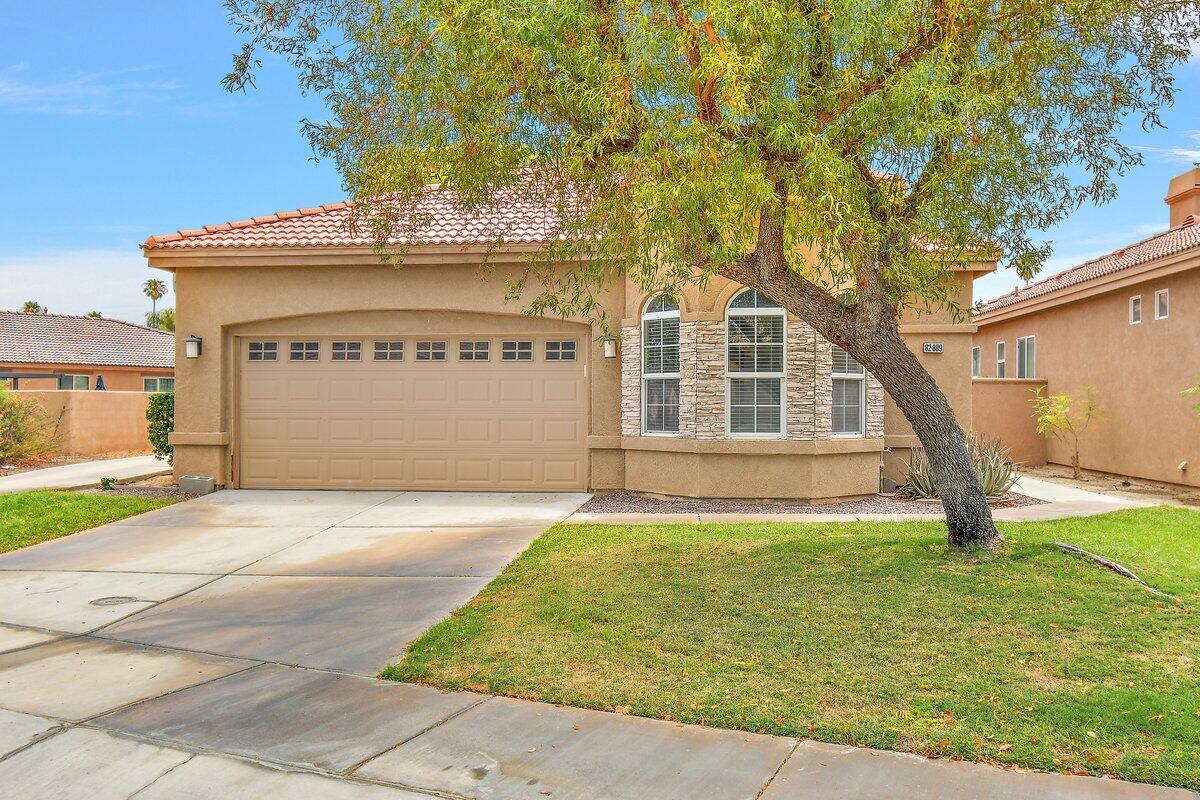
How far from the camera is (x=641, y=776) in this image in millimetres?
3912

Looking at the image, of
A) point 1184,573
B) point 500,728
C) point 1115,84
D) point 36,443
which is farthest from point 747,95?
point 36,443

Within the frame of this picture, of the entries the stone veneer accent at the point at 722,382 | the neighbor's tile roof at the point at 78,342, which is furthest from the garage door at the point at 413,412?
the neighbor's tile roof at the point at 78,342

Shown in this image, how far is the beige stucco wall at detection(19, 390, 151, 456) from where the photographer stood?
20016mm

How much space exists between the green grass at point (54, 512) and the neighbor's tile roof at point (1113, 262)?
16.7 meters

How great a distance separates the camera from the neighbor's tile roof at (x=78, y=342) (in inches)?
1226

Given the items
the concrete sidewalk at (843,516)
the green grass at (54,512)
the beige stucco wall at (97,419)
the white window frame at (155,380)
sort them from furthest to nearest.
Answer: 1. the white window frame at (155,380)
2. the beige stucco wall at (97,419)
3. the concrete sidewalk at (843,516)
4. the green grass at (54,512)

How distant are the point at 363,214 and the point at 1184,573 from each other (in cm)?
842

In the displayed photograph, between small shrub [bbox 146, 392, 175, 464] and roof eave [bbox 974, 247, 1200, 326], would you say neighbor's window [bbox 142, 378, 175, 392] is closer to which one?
small shrub [bbox 146, 392, 175, 464]

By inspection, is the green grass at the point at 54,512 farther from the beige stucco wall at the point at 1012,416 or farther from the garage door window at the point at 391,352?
the beige stucco wall at the point at 1012,416

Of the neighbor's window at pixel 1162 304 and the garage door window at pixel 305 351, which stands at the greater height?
the neighbor's window at pixel 1162 304

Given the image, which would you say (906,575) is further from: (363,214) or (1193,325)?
(1193,325)

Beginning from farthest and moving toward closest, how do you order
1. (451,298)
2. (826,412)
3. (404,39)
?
(451,298) < (826,412) < (404,39)

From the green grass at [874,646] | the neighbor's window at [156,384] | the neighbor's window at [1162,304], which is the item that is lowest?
the green grass at [874,646]

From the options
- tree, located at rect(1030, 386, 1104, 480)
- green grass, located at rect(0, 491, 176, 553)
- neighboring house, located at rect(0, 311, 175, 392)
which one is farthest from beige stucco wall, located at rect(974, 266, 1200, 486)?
neighboring house, located at rect(0, 311, 175, 392)
